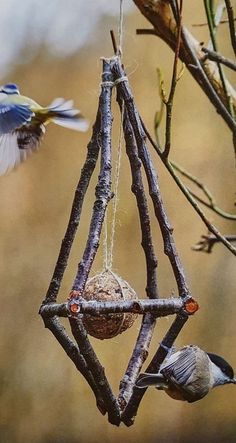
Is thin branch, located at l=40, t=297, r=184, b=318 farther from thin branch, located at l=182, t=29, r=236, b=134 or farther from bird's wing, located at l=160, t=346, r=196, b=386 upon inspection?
thin branch, located at l=182, t=29, r=236, b=134

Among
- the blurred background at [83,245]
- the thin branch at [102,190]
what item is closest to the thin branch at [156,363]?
the thin branch at [102,190]

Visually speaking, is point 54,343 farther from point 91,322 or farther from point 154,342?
point 91,322

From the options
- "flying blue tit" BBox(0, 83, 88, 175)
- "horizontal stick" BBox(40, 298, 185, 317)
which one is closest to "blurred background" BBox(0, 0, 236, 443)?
"flying blue tit" BBox(0, 83, 88, 175)

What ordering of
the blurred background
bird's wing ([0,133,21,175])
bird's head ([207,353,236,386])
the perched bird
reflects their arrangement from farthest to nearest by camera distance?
the blurred background < bird's wing ([0,133,21,175]) < bird's head ([207,353,236,386]) < the perched bird

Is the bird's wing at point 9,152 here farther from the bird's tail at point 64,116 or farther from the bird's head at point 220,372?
the bird's head at point 220,372

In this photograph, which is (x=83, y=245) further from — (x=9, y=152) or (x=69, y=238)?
(x=69, y=238)

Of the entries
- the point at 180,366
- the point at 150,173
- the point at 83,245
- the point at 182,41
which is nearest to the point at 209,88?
the point at 182,41

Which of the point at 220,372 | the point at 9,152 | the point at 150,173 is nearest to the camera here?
the point at 150,173
